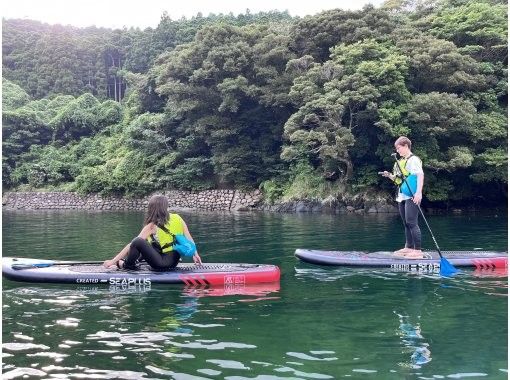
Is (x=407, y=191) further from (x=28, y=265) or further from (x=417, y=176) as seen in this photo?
Answer: (x=28, y=265)

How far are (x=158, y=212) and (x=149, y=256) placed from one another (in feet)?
2.24

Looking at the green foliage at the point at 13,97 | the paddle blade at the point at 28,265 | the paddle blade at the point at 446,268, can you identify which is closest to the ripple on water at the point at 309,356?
the paddle blade at the point at 446,268

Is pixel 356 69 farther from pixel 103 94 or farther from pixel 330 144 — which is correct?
pixel 103 94

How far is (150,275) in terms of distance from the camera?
779 centimetres

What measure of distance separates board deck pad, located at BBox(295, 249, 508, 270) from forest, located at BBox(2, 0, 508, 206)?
1638cm

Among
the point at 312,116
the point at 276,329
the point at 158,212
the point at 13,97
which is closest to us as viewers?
the point at 276,329

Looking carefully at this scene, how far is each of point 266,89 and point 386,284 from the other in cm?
2379

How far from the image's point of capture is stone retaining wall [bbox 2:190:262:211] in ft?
107

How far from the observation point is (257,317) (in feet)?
20.4

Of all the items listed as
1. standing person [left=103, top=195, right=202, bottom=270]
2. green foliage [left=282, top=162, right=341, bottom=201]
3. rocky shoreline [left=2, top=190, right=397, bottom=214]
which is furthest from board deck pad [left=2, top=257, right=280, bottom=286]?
green foliage [left=282, top=162, right=341, bottom=201]

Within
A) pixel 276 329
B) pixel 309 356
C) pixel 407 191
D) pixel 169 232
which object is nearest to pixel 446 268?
pixel 407 191

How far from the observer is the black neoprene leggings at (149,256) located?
7.68 metres

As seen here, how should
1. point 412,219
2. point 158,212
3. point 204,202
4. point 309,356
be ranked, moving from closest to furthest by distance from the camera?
point 309,356
point 158,212
point 412,219
point 204,202

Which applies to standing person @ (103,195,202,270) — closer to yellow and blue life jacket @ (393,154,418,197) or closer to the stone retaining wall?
yellow and blue life jacket @ (393,154,418,197)
